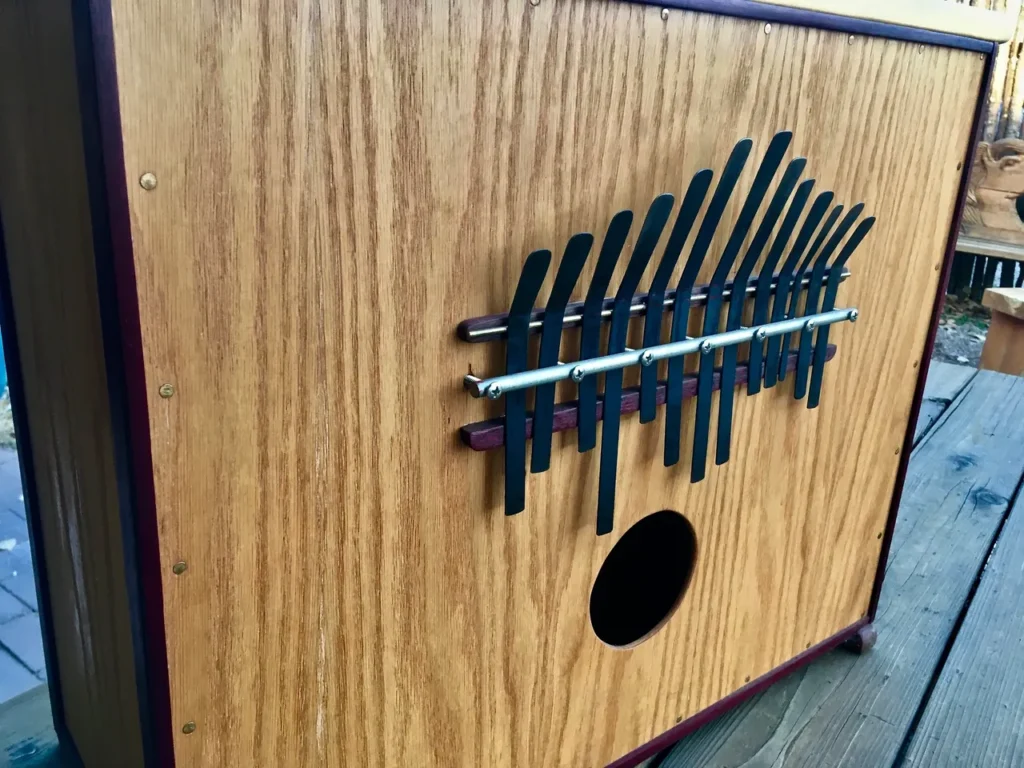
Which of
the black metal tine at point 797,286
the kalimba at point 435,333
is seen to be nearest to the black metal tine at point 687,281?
the kalimba at point 435,333

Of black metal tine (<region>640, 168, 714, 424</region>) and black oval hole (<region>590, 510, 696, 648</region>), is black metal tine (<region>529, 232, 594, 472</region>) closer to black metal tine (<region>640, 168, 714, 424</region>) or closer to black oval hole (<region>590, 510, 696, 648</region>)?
black metal tine (<region>640, 168, 714, 424</region>)

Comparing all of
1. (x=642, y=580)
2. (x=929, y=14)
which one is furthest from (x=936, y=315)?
(x=642, y=580)

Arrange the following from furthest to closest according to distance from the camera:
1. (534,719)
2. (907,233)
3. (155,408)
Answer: (907,233) < (534,719) < (155,408)

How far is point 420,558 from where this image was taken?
59 centimetres

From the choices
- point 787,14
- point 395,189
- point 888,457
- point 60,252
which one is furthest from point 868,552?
point 60,252

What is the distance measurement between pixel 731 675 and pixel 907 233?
462 millimetres

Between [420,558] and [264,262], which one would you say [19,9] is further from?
[420,558]

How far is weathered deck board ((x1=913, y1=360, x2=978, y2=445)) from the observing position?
1621mm

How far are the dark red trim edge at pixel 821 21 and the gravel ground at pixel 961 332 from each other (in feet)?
8.96

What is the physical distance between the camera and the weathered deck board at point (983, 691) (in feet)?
2.75

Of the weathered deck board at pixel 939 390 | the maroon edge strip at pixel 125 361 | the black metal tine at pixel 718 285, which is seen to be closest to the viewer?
the maroon edge strip at pixel 125 361

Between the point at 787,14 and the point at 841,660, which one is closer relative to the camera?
the point at 787,14

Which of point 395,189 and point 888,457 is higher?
point 395,189

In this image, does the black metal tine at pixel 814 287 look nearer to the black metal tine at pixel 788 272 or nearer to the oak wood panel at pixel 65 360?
the black metal tine at pixel 788 272
